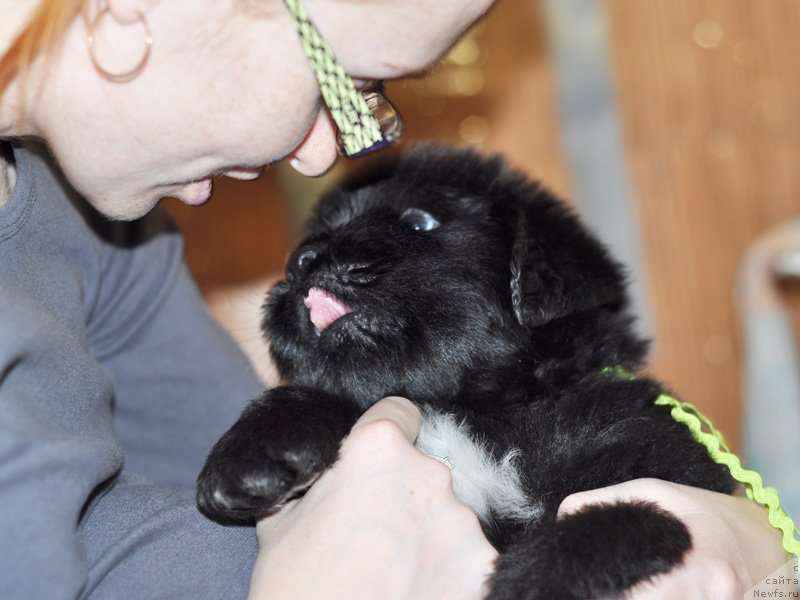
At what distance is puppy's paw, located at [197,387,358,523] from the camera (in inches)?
54.8

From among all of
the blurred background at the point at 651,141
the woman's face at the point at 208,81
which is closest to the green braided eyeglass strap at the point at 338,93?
the woman's face at the point at 208,81

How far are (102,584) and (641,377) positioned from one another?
1.04m

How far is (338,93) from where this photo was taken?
1431 millimetres

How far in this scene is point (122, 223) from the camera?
197 cm

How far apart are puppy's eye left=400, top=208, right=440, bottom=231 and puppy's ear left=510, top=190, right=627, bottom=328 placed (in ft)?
0.55

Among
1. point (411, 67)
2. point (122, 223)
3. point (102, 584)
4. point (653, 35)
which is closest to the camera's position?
point (102, 584)

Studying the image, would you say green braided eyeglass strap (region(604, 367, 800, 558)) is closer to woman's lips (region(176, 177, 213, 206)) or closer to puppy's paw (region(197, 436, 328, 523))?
puppy's paw (region(197, 436, 328, 523))

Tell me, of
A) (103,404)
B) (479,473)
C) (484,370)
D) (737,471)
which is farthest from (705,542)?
(103,404)

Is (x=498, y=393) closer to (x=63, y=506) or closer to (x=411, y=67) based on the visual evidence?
(x=411, y=67)

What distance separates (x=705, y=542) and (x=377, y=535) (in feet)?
1.74

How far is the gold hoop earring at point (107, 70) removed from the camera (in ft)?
4.21

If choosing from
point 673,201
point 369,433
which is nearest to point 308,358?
point 369,433

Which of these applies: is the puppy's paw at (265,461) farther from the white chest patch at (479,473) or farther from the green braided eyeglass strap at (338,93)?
the green braided eyeglass strap at (338,93)

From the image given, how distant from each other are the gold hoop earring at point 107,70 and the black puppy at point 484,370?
20.2 inches
